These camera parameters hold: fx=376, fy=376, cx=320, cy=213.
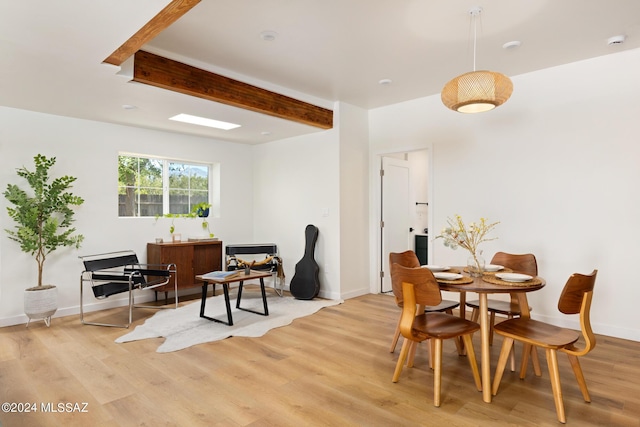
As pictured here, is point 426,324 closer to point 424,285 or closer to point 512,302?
point 424,285

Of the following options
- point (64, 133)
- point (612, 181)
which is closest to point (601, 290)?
point (612, 181)

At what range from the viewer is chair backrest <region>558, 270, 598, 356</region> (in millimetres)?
2262

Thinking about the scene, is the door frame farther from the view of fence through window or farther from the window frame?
the view of fence through window

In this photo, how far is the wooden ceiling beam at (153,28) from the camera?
2.26 metres

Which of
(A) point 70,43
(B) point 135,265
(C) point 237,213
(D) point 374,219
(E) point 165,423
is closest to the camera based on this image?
(E) point 165,423

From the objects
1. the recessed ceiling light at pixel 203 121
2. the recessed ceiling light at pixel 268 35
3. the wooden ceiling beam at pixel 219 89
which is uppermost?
the recessed ceiling light at pixel 268 35

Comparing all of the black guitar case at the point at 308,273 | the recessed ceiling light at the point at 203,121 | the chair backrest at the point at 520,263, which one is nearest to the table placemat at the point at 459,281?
the chair backrest at the point at 520,263

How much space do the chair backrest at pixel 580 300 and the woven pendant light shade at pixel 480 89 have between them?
133 centimetres

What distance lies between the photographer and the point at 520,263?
3.35 metres

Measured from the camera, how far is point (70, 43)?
268 centimetres

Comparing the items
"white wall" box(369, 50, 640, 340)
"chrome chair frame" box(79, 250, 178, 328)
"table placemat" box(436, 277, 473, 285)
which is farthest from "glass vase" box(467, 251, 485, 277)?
"chrome chair frame" box(79, 250, 178, 328)

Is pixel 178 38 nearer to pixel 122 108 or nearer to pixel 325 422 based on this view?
pixel 122 108

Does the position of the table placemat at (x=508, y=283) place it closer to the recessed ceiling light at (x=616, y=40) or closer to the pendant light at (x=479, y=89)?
the pendant light at (x=479, y=89)

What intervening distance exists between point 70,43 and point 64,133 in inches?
92.6
